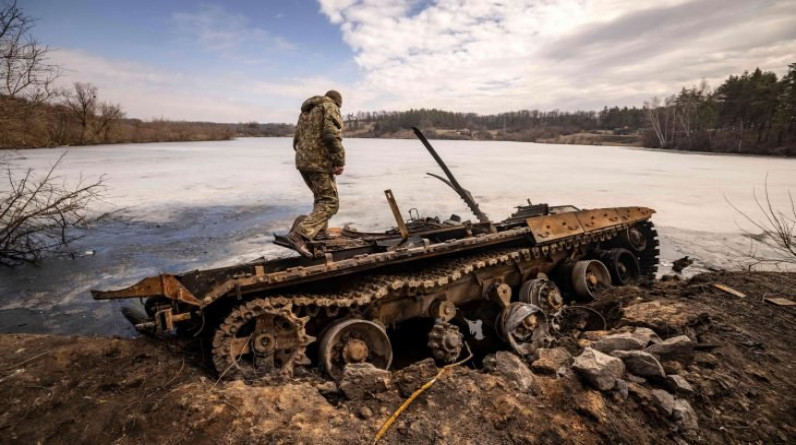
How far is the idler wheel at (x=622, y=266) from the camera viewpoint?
22.3 feet

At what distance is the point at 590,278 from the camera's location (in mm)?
6402

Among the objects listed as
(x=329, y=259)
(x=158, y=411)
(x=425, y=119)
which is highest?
(x=425, y=119)

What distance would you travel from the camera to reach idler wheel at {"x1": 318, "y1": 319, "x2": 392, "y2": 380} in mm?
3885

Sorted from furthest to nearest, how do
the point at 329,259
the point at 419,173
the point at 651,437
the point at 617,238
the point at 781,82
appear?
the point at 781,82 < the point at 419,173 < the point at 617,238 < the point at 329,259 < the point at 651,437

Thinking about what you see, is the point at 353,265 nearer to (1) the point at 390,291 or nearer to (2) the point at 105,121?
(1) the point at 390,291

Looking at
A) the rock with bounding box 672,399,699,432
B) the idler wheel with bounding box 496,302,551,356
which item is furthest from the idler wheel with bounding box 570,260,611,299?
the rock with bounding box 672,399,699,432

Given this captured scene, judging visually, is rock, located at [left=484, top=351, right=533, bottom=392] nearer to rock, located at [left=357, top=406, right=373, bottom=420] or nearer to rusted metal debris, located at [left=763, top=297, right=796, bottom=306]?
rock, located at [left=357, top=406, right=373, bottom=420]

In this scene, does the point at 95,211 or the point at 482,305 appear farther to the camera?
the point at 95,211

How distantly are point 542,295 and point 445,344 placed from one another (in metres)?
1.99

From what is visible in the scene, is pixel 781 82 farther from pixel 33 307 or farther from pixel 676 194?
pixel 33 307

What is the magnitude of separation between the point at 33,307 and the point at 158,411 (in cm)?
422

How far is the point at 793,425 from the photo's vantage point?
2.99m

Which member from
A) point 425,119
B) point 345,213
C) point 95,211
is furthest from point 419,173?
point 425,119

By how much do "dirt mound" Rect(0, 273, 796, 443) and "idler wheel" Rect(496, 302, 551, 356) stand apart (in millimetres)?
798
